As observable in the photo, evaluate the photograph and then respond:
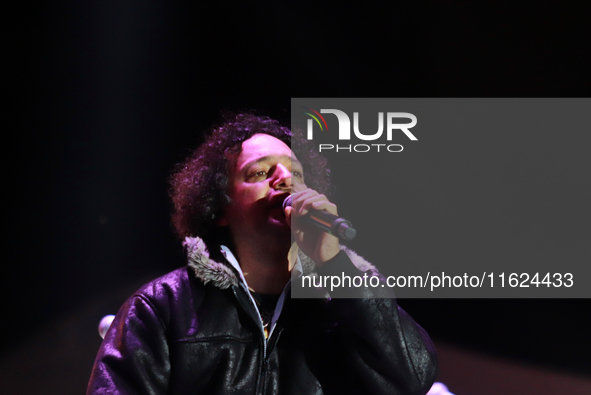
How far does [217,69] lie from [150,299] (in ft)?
3.93

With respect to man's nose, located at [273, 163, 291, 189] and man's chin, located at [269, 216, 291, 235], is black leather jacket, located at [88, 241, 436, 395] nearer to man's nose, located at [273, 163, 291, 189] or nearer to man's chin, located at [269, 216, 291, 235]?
man's chin, located at [269, 216, 291, 235]

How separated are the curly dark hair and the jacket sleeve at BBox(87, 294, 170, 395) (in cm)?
29

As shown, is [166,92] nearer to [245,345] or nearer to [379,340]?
[245,345]

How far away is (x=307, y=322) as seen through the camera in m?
1.34

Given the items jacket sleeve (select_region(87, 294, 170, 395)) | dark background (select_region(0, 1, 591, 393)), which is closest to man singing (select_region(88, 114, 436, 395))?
jacket sleeve (select_region(87, 294, 170, 395))

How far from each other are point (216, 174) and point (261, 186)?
27 cm

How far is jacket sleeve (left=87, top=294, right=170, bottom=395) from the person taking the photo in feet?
3.66

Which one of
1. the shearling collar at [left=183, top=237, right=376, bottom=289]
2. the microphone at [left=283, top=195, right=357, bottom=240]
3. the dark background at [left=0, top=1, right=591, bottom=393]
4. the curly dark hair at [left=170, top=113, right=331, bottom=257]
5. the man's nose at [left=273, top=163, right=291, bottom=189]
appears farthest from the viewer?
the dark background at [left=0, top=1, right=591, bottom=393]

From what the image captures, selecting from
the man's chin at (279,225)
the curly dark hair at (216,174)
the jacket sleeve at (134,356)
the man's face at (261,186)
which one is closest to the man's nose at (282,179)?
the man's face at (261,186)

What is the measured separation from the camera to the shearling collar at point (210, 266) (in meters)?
1.29

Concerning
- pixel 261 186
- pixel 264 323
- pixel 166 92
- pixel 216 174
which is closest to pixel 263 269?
pixel 264 323

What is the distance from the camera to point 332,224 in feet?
3.56

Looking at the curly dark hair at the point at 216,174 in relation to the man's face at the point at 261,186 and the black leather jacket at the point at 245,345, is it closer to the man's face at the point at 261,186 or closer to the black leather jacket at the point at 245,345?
the man's face at the point at 261,186

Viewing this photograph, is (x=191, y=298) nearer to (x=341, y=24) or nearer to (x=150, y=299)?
(x=150, y=299)
